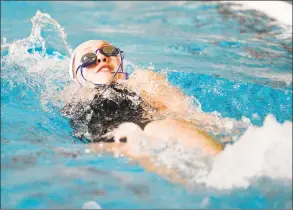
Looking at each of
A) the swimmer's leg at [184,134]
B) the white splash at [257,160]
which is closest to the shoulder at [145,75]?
the swimmer's leg at [184,134]

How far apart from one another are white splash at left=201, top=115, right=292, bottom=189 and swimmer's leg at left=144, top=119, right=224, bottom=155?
172 millimetres

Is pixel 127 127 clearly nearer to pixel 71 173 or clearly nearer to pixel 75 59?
pixel 71 173

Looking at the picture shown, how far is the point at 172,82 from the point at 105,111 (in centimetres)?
195

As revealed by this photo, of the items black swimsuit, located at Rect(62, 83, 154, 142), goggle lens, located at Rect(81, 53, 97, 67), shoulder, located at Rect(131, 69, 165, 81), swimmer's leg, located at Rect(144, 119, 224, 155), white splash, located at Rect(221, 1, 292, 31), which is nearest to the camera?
swimmer's leg, located at Rect(144, 119, 224, 155)

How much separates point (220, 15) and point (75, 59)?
5984 mm

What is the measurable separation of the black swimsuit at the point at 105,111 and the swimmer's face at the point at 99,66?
8 centimetres

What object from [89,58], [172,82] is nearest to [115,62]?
[89,58]

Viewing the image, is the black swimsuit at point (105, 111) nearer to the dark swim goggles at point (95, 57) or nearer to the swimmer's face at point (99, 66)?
the swimmer's face at point (99, 66)

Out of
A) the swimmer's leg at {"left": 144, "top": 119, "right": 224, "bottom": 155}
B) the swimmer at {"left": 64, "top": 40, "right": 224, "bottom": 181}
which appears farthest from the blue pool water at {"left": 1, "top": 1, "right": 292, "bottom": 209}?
the swimmer at {"left": 64, "top": 40, "right": 224, "bottom": 181}

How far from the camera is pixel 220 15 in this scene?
29.5 feet

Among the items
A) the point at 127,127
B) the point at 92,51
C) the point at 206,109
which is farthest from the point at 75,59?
the point at 206,109

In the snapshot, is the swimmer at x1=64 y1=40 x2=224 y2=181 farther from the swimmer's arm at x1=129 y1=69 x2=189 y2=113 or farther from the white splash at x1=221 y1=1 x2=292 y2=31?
the white splash at x1=221 y1=1 x2=292 y2=31

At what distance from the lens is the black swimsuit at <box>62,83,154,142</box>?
3.12 m

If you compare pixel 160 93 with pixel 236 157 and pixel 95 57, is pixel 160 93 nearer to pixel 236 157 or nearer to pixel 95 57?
pixel 95 57
